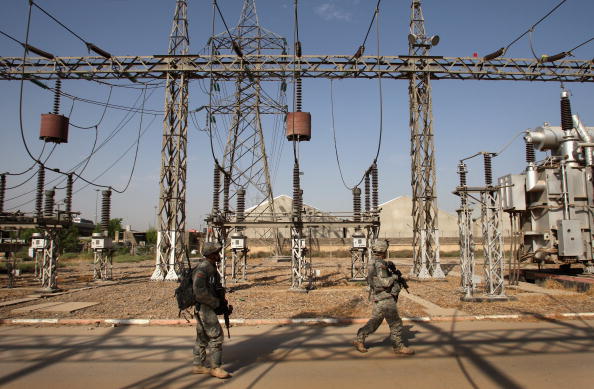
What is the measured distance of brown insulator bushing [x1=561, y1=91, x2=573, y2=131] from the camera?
1933cm

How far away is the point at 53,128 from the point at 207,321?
18.6 meters

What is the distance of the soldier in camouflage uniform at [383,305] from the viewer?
24.9ft

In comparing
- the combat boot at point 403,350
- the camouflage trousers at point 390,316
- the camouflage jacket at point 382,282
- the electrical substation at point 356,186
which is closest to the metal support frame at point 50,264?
the electrical substation at point 356,186

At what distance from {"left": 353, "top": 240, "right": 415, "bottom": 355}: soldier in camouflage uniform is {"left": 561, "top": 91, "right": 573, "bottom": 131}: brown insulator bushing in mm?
16414

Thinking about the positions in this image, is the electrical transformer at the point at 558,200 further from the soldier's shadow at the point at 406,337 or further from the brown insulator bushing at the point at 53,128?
the brown insulator bushing at the point at 53,128

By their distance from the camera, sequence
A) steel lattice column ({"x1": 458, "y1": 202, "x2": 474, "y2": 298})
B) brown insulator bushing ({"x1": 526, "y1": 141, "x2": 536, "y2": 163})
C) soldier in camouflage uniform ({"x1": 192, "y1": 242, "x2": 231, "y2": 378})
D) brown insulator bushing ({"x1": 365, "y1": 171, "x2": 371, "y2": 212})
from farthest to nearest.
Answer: brown insulator bushing ({"x1": 365, "y1": 171, "x2": 371, "y2": 212}), brown insulator bushing ({"x1": 526, "y1": 141, "x2": 536, "y2": 163}), steel lattice column ({"x1": 458, "y1": 202, "x2": 474, "y2": 298}), soldier in camouflage uniform ({"x1": 192, "y1": 242, "x2": 231, "y2": 378})

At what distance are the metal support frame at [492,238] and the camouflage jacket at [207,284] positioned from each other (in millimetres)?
10889

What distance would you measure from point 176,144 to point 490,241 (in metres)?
17.1

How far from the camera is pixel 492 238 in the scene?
14.5 meters

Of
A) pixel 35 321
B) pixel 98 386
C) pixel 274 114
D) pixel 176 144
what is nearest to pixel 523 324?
pixel 98 386

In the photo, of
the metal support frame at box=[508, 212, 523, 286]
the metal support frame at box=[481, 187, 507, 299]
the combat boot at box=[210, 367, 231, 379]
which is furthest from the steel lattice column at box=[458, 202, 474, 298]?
the combat boot at box=[210, 367, 231, 379]

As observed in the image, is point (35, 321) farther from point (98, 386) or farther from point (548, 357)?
point (548, 357)

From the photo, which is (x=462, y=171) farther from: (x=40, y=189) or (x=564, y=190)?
(x=40, y=189)

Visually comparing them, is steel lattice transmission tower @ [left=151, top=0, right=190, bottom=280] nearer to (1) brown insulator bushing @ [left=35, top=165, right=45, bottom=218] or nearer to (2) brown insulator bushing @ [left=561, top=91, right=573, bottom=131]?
(1) brown insulator bushing @ [left=35, top=165, right=45, bottom=218]
